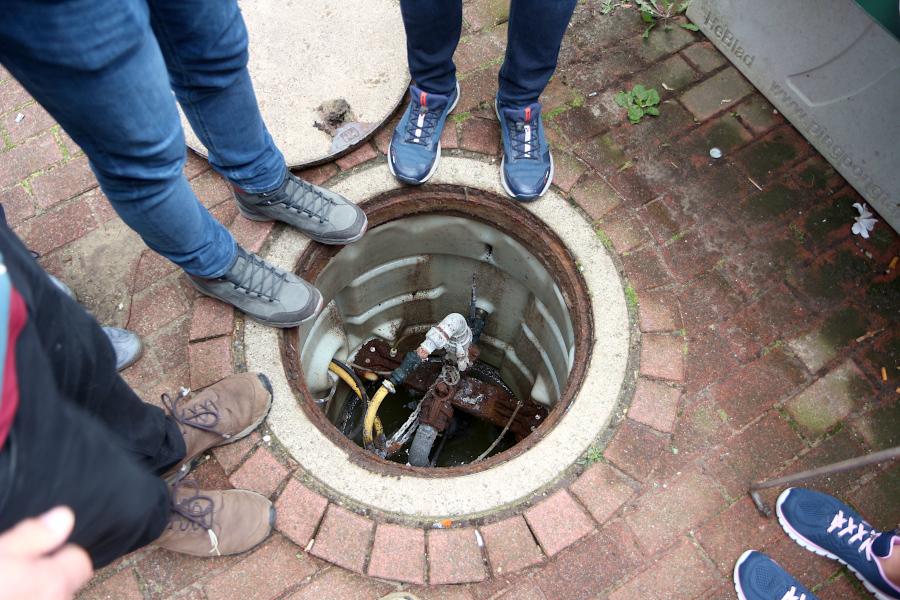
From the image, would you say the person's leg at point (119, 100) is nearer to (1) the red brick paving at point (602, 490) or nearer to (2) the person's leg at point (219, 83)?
(2) the person's leg at point (219, 83)

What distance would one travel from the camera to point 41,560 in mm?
912

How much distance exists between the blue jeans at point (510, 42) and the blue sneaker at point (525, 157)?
62 millimetres

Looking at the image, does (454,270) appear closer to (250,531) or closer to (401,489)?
(401,489)

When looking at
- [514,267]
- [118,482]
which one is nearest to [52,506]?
[118,482]

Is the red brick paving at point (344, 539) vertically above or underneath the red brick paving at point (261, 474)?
underneath

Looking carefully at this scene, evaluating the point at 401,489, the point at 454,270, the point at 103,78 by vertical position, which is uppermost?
the point at 103,78

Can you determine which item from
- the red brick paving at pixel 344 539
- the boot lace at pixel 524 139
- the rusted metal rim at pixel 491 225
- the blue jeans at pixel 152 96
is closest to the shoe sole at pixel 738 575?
the rusted metal rim at pixel 491 225

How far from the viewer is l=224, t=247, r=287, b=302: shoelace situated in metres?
2.18

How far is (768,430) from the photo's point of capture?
221 cm

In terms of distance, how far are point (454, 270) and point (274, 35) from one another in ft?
4.67

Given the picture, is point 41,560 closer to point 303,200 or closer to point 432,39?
point 303,200

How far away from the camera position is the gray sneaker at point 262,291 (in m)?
2.18

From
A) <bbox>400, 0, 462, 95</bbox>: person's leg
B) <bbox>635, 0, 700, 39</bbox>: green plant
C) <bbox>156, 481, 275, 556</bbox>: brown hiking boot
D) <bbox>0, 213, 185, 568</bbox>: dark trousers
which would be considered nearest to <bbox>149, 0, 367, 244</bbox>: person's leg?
<bbox>400, 0, 462, 95</bbox>: person's leg

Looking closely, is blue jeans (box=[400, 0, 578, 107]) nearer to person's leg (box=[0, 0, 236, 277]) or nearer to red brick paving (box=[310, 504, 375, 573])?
person's leg (box=[0, 0, 236, 277])
